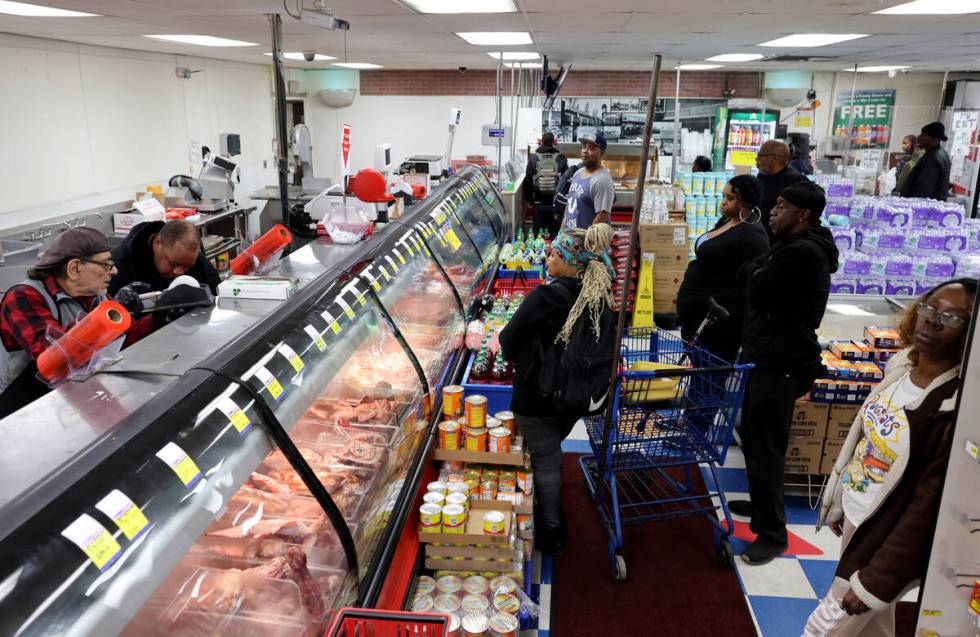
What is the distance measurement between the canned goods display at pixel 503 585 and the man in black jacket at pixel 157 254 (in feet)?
7.45

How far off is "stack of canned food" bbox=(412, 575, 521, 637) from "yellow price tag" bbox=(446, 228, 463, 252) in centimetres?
279

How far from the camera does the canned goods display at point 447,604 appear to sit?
288cm

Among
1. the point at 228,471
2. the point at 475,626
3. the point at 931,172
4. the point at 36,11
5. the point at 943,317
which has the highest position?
the point at 36,11

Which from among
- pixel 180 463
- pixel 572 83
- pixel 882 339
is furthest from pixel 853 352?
pixel 572 83

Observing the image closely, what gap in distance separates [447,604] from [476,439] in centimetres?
83

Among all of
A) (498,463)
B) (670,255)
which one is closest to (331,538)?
(498,463)

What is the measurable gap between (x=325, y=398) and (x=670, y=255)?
5.26 m

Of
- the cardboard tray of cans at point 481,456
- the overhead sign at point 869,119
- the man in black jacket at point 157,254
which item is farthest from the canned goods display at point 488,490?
the overhead sign at point 869,119

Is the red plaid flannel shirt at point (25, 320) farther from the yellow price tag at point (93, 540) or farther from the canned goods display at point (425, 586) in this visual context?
the canned goods display at point (425, 586)

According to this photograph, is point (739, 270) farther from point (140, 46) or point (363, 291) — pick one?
point (140, 46)

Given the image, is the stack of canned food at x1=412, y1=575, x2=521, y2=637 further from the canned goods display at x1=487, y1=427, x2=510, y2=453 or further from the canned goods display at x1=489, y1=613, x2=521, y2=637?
the canned goods display at x1=487, y1=427, x2=510, y2=453

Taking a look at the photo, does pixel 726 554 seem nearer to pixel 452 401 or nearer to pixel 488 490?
pixel 488 490

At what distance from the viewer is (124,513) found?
147cm

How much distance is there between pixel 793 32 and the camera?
661 cm
